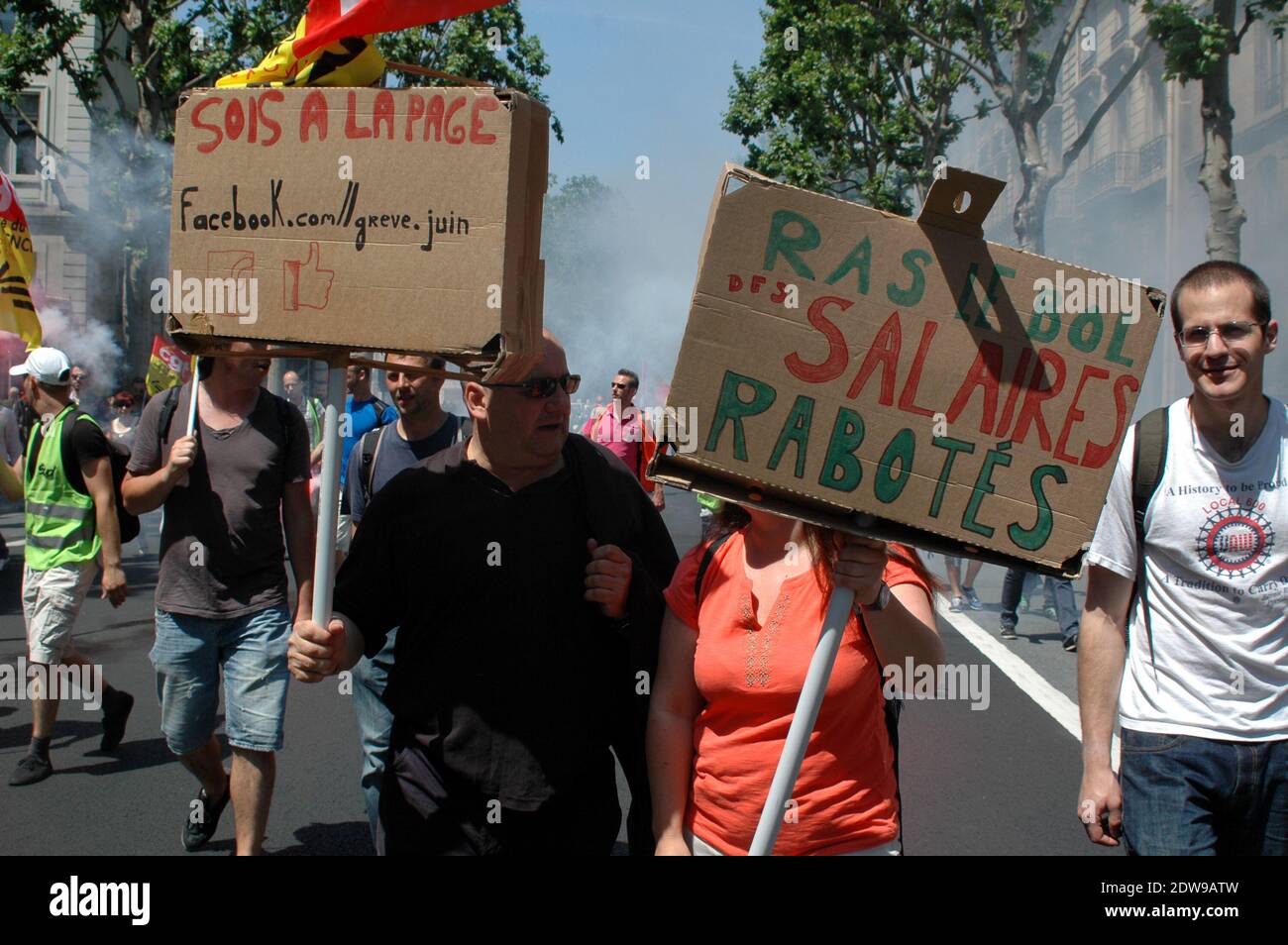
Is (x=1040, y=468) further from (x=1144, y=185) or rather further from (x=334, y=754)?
(x=1144, y=185)

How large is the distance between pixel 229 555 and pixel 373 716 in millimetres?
852

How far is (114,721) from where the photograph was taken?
21.0 ft

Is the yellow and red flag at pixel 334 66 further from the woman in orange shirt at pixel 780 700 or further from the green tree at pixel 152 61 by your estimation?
the green tree at pixel 152 61

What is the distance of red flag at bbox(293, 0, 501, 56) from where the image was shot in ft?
9.12

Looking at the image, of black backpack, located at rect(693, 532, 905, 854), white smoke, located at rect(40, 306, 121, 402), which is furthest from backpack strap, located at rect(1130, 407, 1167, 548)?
white smoke, located at rect(40, 306, 121, 402)

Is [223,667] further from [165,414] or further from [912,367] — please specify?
[912,367]

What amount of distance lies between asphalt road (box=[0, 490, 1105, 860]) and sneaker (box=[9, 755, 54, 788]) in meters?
0.05

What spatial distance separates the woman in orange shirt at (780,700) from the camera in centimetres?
264

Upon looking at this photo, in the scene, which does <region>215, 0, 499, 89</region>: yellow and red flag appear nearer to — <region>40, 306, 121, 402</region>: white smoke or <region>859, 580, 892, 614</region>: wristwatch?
<region>859, 580, 892, 614</region>: wristwatch

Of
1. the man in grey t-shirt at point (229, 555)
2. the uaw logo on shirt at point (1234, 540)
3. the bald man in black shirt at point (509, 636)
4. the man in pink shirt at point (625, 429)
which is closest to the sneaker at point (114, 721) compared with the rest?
the man in grey t-shirt at point (229, 555)

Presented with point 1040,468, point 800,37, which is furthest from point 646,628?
point 800,37

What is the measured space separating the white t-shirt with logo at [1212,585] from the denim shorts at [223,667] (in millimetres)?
2936

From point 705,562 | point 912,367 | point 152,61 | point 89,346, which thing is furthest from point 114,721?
point 89,346

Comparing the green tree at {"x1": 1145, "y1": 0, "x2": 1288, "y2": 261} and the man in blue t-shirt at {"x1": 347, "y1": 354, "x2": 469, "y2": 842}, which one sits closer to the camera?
the man in blue t-shirt at {"x1": 347, "y1": 354, "x2": 469, "y2": 842}
